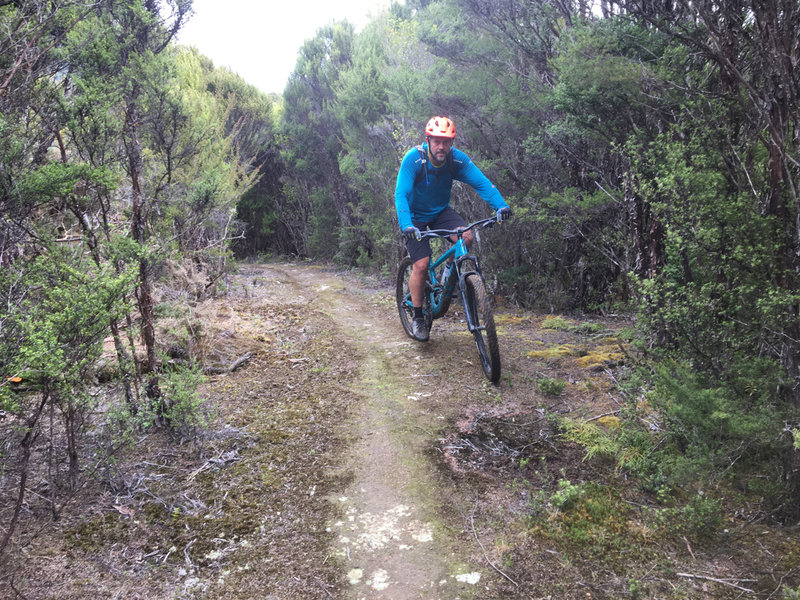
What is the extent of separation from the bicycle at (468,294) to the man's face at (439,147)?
0.69 m

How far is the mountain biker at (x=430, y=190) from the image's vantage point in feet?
14.9

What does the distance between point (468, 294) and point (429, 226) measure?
1032mm

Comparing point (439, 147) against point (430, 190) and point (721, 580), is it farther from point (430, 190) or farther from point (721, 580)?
point (721, 580)

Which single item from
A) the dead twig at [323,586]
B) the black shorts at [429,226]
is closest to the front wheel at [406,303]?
the black shorts at [429,226]

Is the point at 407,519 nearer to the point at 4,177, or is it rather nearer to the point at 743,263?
the point at 743,263

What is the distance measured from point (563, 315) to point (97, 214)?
601cm

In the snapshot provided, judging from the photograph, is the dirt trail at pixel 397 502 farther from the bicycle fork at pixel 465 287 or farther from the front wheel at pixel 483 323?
the bicycle fork at pixel 465 287

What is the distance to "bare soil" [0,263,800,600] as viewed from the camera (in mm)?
2076

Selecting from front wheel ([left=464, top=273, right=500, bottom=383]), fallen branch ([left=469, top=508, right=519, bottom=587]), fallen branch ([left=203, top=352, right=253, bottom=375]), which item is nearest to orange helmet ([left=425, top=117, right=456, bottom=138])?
front wheel ([left=464, top=273, right=500, bottom=383])

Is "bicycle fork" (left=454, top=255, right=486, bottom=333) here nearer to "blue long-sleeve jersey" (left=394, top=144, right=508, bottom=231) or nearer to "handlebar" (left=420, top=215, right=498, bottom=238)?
"handlebar" (left=420, top=215, right=498, bottom=238)

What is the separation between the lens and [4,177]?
7.88 feet

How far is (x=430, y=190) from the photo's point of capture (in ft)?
16.1

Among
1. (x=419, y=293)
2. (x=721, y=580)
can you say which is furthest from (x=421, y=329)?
(x=721, y=580)

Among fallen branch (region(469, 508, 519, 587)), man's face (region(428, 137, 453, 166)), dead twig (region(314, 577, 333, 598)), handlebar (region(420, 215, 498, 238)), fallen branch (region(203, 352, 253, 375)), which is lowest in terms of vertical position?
fallen branch (region(469, 508, 519, 587))
